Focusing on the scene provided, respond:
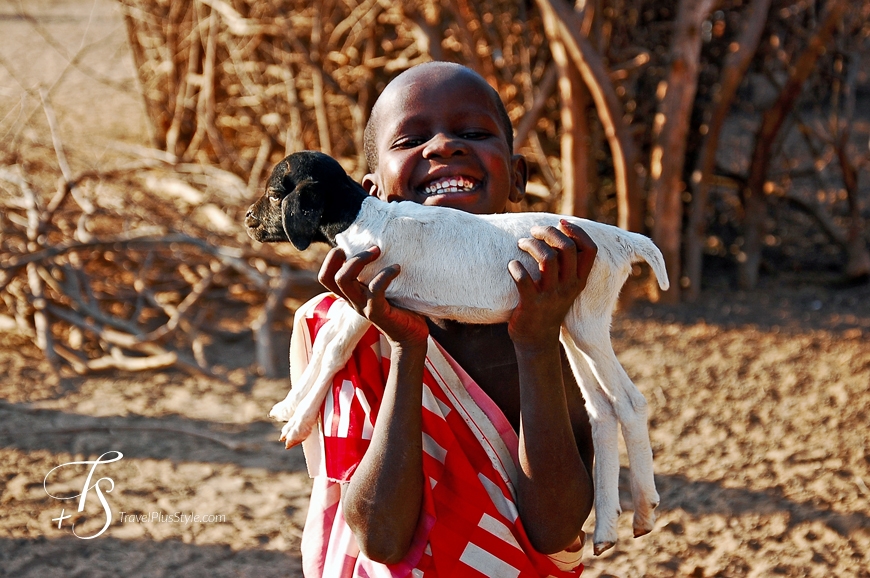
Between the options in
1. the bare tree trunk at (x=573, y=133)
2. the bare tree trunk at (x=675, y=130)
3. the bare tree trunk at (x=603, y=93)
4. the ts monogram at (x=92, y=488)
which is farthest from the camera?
the bare tree trunk at (x=573, y=133)

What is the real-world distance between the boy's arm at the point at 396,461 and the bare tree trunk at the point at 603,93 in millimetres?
2886

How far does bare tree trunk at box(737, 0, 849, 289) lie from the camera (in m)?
4.39

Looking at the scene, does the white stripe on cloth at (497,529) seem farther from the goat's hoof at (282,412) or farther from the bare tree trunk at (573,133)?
the bare tree trunk at (573,133)

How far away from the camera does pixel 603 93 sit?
13.8 ft

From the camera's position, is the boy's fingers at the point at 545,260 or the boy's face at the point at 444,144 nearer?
the boy's fingers at the point at 545,260

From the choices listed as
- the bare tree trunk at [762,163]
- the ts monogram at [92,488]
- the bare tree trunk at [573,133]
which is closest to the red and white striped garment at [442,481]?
the ts monogram at [92,488]

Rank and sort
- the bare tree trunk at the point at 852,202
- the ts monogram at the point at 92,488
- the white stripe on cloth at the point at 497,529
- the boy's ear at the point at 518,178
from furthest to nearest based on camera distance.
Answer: the bare tree trunk at the point at 852,202, the ts monogram at the point at 92,488, the boy's ear at the point at 518,178, the white stripe on cloth at the point at 497,529

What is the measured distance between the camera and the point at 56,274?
4906 millimetres

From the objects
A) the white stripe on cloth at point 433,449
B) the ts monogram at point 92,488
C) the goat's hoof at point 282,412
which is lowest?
the ts monogram at point 92,488

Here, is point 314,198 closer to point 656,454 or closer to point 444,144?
point 444,144

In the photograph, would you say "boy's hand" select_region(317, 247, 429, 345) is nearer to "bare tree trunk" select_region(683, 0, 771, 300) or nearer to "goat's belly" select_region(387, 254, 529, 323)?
"goat's belly" select_region(387, 254, 529, 323)

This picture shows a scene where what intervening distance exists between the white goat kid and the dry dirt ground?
1205 mm

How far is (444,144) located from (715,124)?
336 centimetres

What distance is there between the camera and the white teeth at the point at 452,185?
171 centimetres
